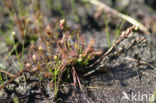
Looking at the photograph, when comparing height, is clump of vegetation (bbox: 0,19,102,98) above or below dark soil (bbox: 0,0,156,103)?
above

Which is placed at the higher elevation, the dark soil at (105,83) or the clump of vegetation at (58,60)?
the clump of vegetation at (58,60)

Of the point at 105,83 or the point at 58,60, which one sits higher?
the point at 58,60

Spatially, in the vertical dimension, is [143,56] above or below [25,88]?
above

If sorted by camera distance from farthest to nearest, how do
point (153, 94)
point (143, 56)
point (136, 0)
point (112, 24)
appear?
point (136, 0) < point (112, 24) < point (143, 56) < point (153, 94)

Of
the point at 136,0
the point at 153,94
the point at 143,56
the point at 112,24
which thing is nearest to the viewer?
the point at 153,94

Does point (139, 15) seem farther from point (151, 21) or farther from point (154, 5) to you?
point (154, 5)

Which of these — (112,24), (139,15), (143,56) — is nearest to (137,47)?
(143,56)

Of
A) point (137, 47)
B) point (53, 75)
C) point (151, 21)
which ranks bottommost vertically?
point (53, 75)

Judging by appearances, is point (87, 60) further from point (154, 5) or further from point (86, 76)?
point (154, 5)

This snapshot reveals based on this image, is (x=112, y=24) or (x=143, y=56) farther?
(x=112, y=24)
